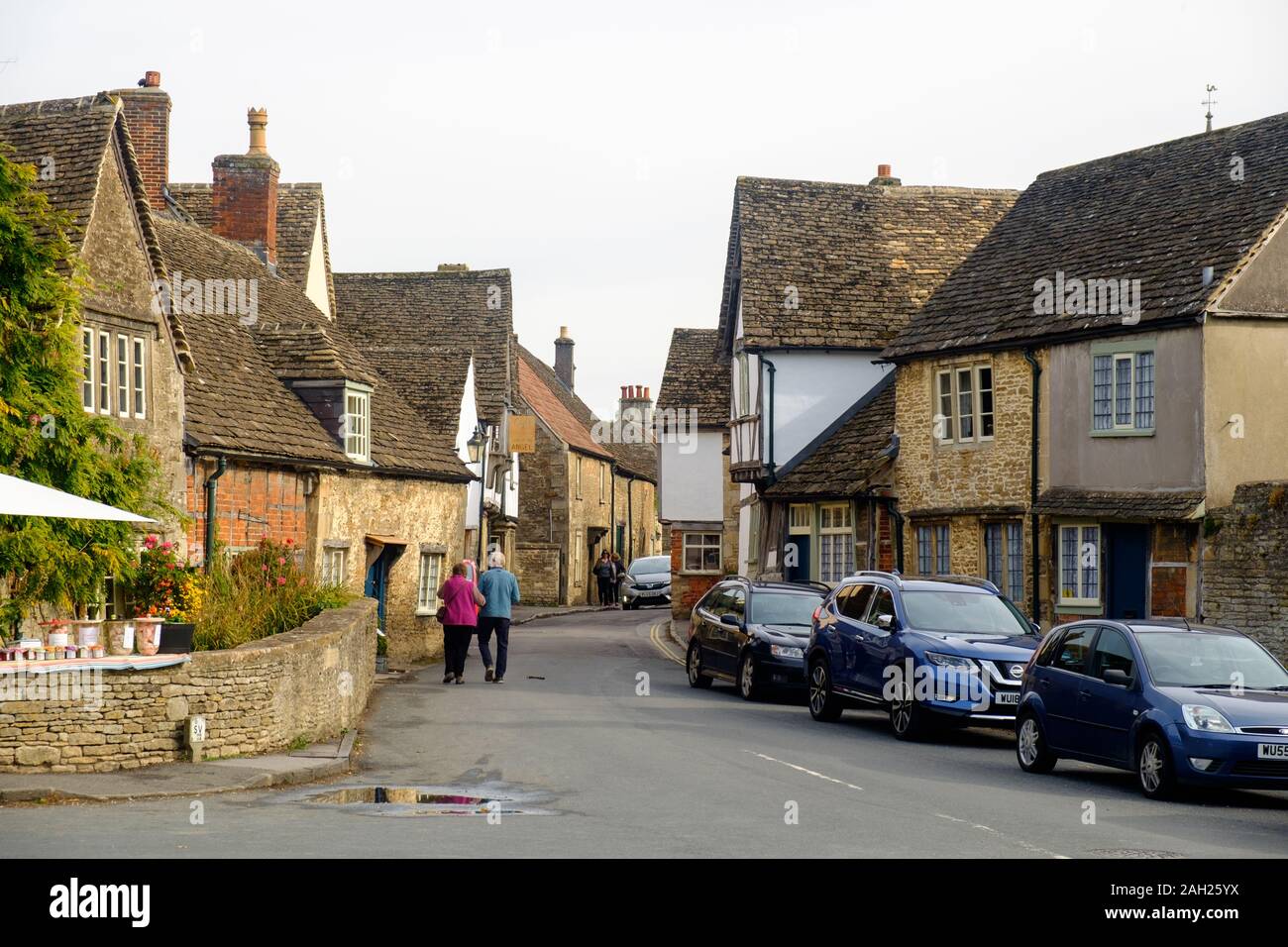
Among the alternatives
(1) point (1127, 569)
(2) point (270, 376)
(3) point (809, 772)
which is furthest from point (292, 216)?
(3) point (809, 772)

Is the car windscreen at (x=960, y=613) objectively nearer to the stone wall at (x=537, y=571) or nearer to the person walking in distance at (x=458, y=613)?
the person walking in distance at (x=458, y=613)

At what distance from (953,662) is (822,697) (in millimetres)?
3055

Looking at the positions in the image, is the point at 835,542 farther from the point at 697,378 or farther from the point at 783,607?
the point at 697,378

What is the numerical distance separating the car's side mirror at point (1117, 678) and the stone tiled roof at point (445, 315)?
1284 inches

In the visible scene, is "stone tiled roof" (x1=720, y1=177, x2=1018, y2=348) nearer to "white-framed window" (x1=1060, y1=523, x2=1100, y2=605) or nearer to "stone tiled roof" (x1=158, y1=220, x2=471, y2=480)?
"stone tiled roof" (x1=158, y1=220, x2=471, y2=480)

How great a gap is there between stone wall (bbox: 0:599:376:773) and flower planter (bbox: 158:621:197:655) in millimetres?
406

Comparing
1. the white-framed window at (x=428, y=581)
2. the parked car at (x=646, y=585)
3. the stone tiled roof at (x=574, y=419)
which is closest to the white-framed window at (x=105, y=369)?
the white-framed window at (x=428, y=581)

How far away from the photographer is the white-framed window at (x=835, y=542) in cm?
3342

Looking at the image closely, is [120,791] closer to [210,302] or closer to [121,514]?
[121,514]

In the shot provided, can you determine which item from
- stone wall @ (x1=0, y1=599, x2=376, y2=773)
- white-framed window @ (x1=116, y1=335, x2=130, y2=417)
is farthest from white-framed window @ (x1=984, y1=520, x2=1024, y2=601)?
white-framed window @ (x1=116, y1=335, x2=130, y2=417)

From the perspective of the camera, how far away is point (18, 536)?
54.5 feet
